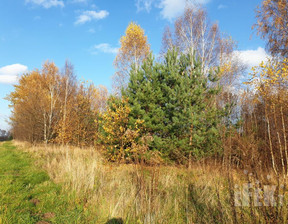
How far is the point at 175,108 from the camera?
7707mm

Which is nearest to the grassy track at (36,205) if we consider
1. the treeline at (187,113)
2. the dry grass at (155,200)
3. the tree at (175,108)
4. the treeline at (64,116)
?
the dry grass at (155,200)

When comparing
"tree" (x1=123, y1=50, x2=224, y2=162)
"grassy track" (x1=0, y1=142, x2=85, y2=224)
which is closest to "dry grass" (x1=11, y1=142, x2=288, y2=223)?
"grassy track" (x1=0, y1=142, x2=85, y2=224)

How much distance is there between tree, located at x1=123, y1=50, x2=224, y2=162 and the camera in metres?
7.07

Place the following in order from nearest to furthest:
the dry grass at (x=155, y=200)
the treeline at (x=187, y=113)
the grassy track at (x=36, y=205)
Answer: the dry grass at (x=155, y=200) < the grassy track at (x=36, y=205) < the treeline at (x=187, y=113)

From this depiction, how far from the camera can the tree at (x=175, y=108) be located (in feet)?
23.2

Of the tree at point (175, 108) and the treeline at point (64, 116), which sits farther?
the treeline at point (64, 116)

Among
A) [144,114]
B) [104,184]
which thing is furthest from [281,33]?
[104,184]

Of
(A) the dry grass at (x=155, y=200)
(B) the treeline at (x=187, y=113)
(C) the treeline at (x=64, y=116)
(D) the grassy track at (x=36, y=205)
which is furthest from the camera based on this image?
(C) the treeline at (x=64, y=116)

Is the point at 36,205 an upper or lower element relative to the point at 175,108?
lower

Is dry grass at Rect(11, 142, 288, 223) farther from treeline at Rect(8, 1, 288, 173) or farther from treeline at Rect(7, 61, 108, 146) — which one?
treeline at Rect(7, 61, 108, 146)

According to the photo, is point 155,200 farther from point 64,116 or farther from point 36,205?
→ point 64,116

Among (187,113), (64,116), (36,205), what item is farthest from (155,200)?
(64,116)

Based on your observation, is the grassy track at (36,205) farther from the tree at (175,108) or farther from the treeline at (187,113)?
the tree at (175,108)

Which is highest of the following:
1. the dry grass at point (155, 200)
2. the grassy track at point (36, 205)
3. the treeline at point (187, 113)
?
the treeline at point (187, 113)
